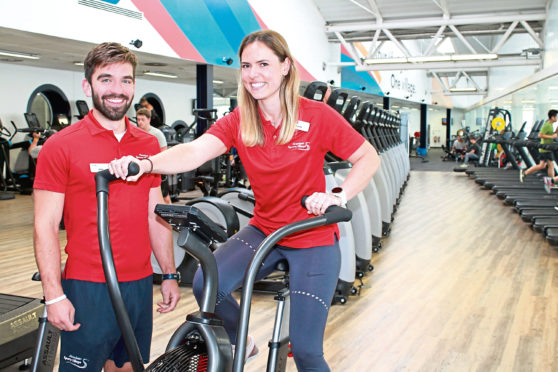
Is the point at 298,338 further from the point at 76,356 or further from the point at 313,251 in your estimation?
the point at 76,356

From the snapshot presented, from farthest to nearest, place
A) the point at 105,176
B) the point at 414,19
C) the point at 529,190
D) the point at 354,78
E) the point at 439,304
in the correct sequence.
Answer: the point at 354,78, the point at 414,19, the point at 529,190, the point at 439,304, the point at 105,176

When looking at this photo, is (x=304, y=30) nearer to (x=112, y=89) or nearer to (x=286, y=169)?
(x=286, y=169)

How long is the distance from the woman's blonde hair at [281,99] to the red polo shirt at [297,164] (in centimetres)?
3

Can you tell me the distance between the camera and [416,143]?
2634 centimetres

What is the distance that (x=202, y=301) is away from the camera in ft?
4.70

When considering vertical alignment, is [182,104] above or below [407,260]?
above

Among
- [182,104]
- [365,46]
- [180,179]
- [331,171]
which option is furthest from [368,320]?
[365,46]

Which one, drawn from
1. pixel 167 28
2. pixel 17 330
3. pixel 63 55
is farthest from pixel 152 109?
pixel 17 330

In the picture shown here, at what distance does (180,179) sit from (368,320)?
6084 millimetres

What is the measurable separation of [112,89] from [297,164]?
2.13 feet

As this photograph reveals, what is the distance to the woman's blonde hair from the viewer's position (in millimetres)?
1851

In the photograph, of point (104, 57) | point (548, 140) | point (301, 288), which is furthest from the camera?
point (548, 140)

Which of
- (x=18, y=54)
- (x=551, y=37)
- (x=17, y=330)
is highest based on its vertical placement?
(x=551, y=37)

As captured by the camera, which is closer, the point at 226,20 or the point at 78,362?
the point at 78,362
